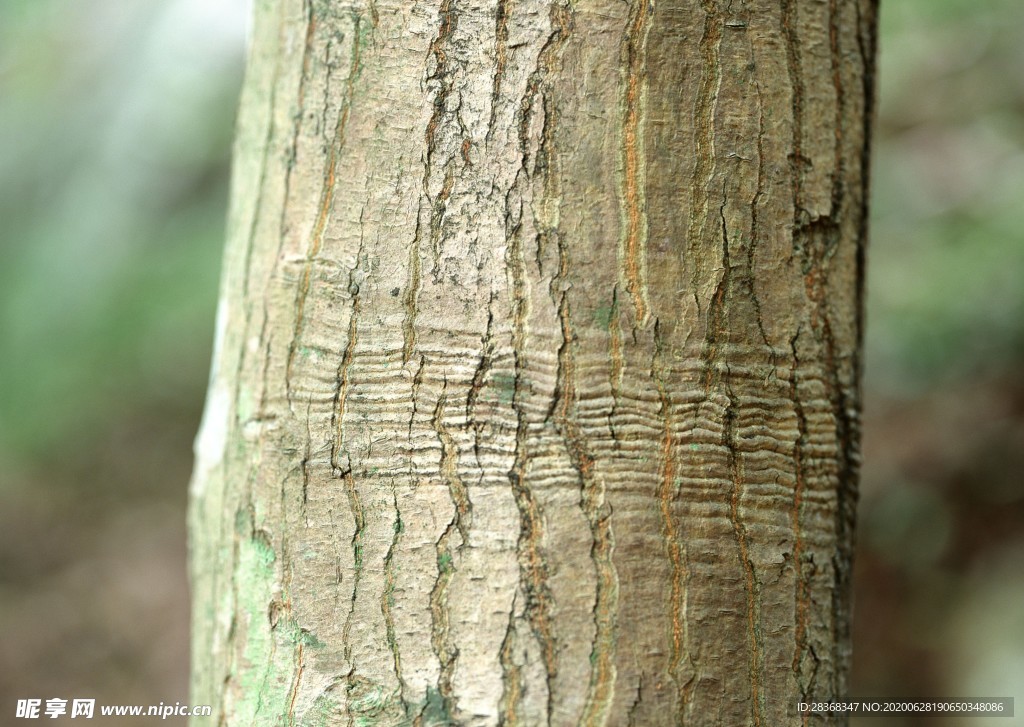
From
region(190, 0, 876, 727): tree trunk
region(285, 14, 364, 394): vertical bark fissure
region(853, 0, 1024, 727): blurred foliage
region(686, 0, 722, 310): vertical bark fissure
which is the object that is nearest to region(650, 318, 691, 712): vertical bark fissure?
region(190, 0, 876, 727): tree trunk

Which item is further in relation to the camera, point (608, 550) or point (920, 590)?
point (920, 590)

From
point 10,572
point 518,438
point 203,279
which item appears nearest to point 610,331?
point 518,438

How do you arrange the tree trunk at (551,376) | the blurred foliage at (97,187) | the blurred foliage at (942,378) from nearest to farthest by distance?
the tree trunk at (551,376)
the blurred foliage at (942,378)
the blurred foliage at (97,187)

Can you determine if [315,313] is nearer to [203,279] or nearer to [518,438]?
[518,438]

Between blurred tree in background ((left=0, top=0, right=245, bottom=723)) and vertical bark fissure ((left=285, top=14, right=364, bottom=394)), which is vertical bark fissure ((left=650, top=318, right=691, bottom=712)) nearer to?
vertical bark fissure ((left=285, top=14, right=364, bottom=394))

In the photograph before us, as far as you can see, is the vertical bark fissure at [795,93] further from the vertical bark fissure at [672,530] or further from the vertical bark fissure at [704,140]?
the vertical bark fissure at [672,530]

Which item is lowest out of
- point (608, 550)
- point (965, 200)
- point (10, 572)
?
point (10, 572)

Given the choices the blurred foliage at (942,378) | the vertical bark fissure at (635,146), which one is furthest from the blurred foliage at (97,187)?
the vertical bark fissure at (635,146)
